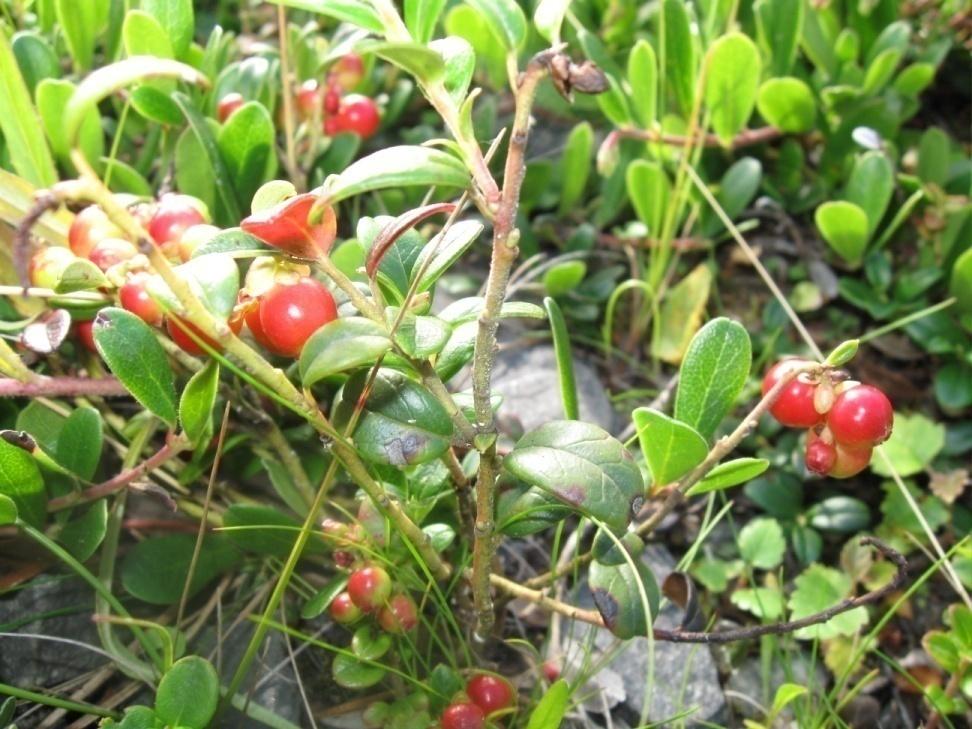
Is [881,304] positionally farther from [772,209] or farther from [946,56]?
[946,56]

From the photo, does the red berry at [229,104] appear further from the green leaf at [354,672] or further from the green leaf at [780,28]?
the green leaf at [780,28]

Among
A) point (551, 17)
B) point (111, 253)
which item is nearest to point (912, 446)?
point (551, 17)

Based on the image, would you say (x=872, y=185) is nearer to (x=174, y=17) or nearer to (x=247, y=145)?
(x=247, y=145)

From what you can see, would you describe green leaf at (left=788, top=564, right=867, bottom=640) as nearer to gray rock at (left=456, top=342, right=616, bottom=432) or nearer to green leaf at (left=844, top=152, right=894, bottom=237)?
gray rock at (left=456, top=342, right=616, bottom=432)

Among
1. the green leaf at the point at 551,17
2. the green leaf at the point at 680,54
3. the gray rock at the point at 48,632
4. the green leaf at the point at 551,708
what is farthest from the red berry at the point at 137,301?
the green leaf at the point at 680,54

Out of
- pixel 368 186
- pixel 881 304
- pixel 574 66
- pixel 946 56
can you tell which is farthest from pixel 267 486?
pixel 946 56
